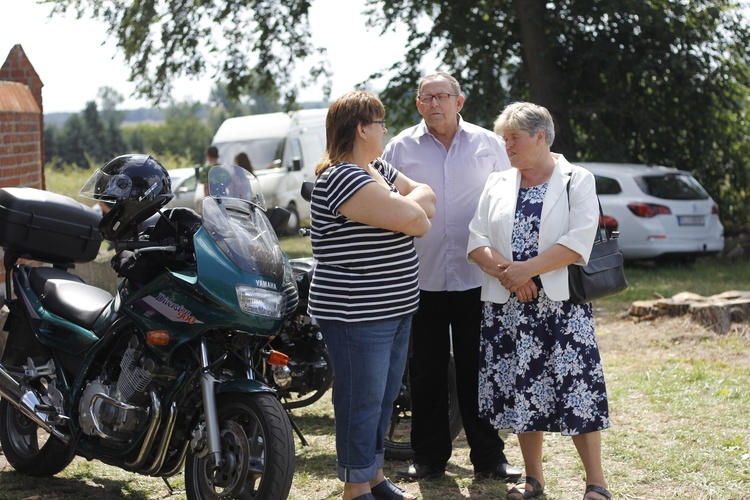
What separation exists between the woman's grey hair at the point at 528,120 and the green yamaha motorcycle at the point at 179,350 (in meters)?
1.15

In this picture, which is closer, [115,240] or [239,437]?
[239,437]

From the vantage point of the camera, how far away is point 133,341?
4457 mm

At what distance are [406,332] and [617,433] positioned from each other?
2.14 m

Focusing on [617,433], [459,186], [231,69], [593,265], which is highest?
[231,69]

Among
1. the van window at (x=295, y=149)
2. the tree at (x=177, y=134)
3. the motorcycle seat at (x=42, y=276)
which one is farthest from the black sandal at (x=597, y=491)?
the tree at (x=177, y=134)

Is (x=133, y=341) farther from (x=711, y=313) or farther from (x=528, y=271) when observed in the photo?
(x=711, y=313)

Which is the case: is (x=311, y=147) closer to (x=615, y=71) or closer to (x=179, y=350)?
(x=615, y=71)

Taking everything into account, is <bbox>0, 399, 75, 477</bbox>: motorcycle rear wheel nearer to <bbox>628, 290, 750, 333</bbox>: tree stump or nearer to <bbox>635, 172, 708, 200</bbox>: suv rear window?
<bbox>628, 290, 750, 333</bbox>: tree stump

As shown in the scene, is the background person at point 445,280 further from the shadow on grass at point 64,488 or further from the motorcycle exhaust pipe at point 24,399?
the motorcycle exhaust pipe at point 24,399

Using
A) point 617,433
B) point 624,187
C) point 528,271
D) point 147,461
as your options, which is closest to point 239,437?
Result: point 147,461

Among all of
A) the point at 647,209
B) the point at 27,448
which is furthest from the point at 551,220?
the point at 647,209

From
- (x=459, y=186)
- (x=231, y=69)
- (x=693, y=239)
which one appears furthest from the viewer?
(x=231, y=69)

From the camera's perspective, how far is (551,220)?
14.6 ft

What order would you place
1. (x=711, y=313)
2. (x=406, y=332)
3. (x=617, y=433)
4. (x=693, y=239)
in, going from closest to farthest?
(x=406, y=332), (x=617, y=433), (x=711, y=313), (x=693, y=239)
